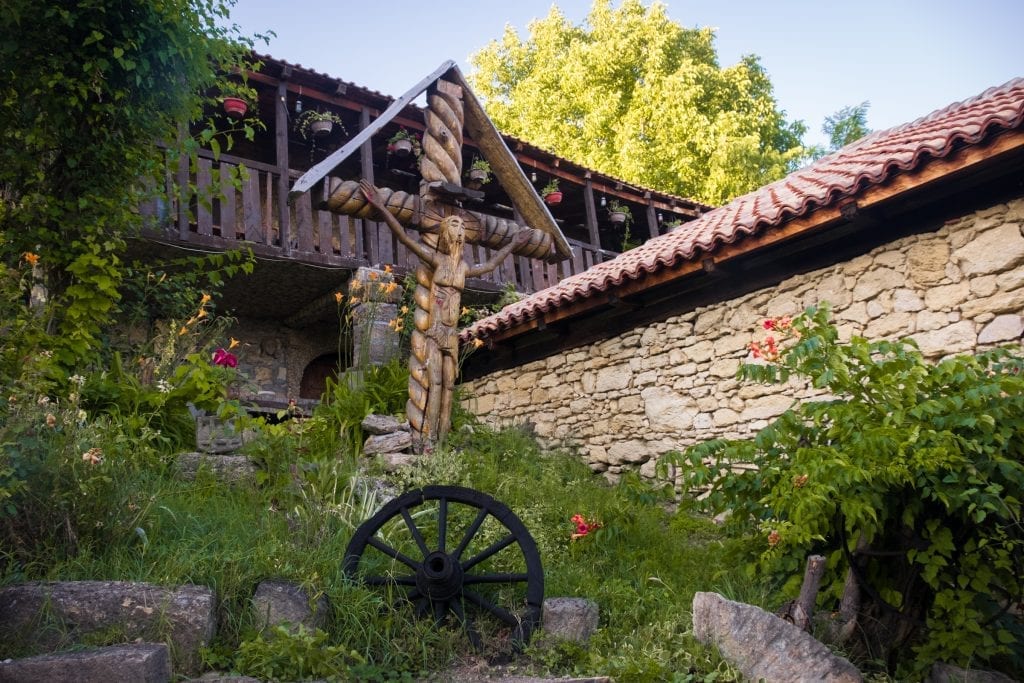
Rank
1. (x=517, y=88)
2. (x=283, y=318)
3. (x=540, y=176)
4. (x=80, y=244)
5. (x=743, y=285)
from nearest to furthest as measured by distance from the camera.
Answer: (x=80, y=244)
(x=743, y=285)
(x=283, y=318)
(x=540, y=176)
(x=517, y=88)

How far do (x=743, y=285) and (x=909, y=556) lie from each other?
2939 millimetres

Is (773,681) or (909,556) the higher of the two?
(909,556)

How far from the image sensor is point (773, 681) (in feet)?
10.4

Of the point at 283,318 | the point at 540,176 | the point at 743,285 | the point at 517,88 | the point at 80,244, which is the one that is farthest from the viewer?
the point at 517,88

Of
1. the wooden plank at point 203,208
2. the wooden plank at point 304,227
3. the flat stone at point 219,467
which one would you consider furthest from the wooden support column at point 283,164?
the flat stone at point 219,467

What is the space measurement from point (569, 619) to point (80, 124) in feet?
15.3

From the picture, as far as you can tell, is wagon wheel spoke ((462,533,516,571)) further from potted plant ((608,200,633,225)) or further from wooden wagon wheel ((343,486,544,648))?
potted plant ((608,200,633,225))

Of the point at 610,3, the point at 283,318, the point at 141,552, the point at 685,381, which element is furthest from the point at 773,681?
the point at 610,3

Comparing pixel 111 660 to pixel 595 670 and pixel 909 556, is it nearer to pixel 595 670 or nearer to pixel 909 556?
pixel 595 670

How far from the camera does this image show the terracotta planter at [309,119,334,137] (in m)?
9.55

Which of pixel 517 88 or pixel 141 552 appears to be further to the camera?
pixel 517 88

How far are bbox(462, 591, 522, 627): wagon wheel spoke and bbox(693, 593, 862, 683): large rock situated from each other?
0.81 metres

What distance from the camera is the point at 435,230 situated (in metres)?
5.97

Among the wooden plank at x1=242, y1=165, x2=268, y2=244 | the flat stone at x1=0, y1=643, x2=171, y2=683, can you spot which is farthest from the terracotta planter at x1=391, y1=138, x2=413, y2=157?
the flat stone at x1=0, y1=643, x2=171, y2=683
